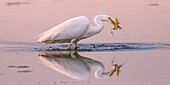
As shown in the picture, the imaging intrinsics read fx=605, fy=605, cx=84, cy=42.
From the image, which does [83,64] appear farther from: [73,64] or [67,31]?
[67,31]

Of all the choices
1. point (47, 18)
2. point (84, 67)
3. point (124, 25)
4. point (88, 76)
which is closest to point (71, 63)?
point (84, 67)

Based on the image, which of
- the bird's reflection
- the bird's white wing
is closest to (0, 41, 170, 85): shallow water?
the bird's reflection

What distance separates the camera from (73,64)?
34.7 ft

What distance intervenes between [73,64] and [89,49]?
2.08 meters

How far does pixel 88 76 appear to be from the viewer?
371 inches

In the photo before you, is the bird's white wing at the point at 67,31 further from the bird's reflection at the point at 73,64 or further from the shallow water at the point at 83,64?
the bird's reflection at the point at 73,64

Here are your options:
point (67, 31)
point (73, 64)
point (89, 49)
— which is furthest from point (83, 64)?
point (67, 31)

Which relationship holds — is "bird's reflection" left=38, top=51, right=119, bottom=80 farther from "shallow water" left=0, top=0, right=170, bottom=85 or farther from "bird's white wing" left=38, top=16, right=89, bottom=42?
"bird's white wing" left=38, top=16, right=89, bottom=42

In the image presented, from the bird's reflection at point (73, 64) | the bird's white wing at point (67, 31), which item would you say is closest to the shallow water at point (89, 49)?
the bird's reflection at point (73, 64)

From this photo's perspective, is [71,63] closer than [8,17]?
Yes

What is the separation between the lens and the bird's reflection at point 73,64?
9614 millimetres

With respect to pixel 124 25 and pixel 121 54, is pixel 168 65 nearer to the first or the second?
pixel 121 54

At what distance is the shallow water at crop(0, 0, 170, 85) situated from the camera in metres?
9.40

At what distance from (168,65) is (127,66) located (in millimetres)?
707
